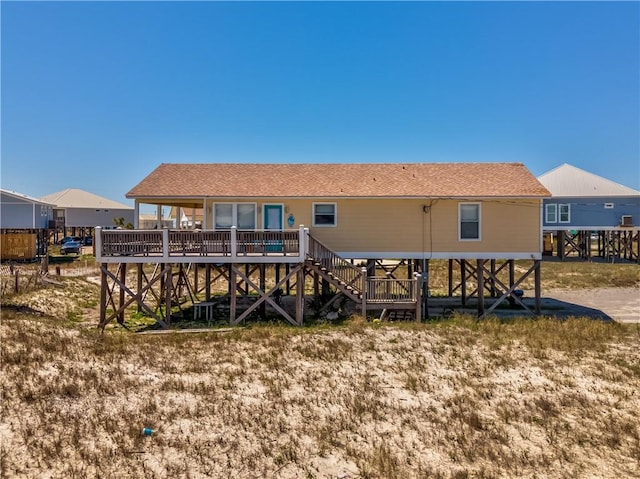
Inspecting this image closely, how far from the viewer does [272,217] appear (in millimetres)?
18312

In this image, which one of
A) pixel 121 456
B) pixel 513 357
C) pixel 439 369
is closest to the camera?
pixel 121 456

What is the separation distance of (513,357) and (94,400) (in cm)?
1086

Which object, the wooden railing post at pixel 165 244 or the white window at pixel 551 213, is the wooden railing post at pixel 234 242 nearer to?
the wooden railing post at pixel 165 244

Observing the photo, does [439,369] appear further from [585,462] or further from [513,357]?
[585,462]

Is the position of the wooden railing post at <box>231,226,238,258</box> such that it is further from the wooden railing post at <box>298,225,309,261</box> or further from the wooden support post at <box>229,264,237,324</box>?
the wooden railing post at <box>298,225,309,261</box>

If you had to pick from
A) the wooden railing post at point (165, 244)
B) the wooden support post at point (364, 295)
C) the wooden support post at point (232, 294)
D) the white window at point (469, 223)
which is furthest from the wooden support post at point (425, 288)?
the wooden railing post at point (165, 244)

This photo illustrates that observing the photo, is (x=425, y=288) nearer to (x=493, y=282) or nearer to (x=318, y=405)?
(x=493, y=282)

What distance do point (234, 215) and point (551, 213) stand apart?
1310 inches

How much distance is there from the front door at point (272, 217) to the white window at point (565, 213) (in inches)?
1262

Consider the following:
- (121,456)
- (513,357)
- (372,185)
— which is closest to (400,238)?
(372,185)

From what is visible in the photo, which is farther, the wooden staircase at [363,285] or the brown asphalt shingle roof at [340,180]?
the brown asphalt shingle roof at [340,180]

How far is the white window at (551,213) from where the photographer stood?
39.7 metres

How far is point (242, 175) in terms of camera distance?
64.6 feet

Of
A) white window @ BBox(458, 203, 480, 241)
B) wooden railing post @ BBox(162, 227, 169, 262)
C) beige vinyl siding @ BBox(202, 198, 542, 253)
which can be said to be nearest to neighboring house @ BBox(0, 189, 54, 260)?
beige vinyl siding @ BBox(202, 198, 542, 253)
